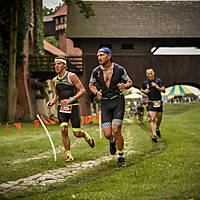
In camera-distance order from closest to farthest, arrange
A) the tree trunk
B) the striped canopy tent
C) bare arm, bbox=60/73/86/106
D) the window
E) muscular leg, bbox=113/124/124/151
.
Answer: muscular leg, bbox=113/124/124/151 < bare arm, bbox=60/73/86/106 < the tree trunk < the window < the striped canopy tent

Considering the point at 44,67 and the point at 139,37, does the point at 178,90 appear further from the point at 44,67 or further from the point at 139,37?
the point at 44,67

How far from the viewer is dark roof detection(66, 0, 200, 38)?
2933 cm

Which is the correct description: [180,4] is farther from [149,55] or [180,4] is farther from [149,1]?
[149,55]

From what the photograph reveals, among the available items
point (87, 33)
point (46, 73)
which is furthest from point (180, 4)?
point (46, 73)

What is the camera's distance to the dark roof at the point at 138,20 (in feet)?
96.2

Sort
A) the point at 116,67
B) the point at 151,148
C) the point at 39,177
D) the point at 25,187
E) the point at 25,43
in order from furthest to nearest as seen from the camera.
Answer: the point at 25,43 → the point at 151,148 → the point at 116,67 → the point at 39,177 → the point at 25,187

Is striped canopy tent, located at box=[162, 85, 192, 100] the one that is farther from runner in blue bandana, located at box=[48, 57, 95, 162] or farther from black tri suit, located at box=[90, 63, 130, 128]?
black tri suit, located at box=[90, 63, 130, 128]

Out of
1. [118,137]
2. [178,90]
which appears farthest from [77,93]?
[178,90]

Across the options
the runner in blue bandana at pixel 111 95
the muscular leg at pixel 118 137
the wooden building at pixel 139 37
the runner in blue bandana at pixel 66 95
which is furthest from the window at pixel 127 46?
the muscular leg at pixel 118 137

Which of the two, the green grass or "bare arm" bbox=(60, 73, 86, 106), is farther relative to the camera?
"bare arm" bbox=(60, 73, 86, 106)

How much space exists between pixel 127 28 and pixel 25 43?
359 inches

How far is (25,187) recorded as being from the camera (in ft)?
17.6

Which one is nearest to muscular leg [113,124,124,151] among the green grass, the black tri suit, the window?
the black tri suit

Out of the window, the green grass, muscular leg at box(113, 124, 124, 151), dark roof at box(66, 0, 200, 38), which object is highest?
dark roof at box(66, 0, 200, 38)
